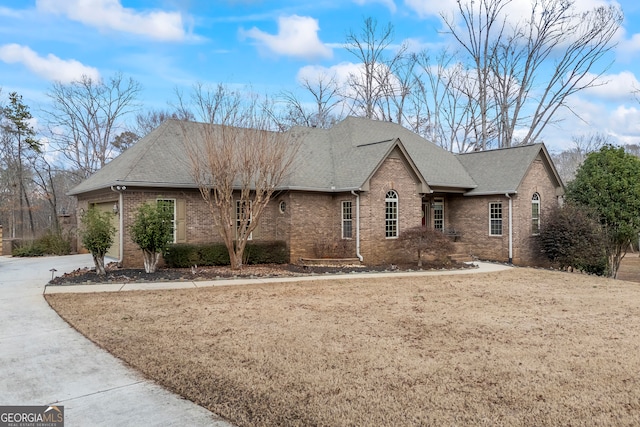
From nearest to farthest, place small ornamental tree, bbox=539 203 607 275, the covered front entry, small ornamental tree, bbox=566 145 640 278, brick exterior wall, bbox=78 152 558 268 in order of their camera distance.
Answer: brick exterior wall, bbox=78 152 558 268
small ornamental tree, bbox=539 203 607 275
small ornamental tree, bbox=566 145 640 278
the covered front entry

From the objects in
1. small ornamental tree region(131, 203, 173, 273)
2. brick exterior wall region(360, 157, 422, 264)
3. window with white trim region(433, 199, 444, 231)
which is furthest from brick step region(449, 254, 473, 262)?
small ornamental tree region(131, 203, 173, 273)

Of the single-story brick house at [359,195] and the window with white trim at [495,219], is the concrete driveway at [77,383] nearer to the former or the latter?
the single-story brick house at [359,195]

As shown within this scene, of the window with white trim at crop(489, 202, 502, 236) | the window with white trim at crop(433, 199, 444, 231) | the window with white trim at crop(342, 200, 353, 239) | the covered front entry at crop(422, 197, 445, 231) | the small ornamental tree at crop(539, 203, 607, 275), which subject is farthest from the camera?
the window with white trim at crop(433, 199, 444, 231)

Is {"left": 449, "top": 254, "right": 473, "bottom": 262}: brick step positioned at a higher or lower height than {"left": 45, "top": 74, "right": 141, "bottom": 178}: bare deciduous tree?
lower

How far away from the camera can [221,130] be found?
16.3 metres

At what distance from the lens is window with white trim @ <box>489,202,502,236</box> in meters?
20.6

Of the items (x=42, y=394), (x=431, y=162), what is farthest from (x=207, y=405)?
(x=431, y=162)

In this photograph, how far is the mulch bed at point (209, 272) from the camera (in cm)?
1307

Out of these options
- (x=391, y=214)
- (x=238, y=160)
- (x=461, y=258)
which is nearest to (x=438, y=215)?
(x=461, y=258)

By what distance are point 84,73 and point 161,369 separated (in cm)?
3579

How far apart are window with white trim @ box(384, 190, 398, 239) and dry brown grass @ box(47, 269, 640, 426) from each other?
7.36m

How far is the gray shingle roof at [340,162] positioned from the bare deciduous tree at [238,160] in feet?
4.04

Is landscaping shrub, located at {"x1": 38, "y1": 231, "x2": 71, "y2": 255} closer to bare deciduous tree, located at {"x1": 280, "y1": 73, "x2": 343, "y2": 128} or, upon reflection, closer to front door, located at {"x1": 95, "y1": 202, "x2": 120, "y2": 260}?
front door, located at {"x1": 95, "y1": 202, "x2": 120, "y2": 260}

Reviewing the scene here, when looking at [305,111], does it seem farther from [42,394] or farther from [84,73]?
[42,394]
